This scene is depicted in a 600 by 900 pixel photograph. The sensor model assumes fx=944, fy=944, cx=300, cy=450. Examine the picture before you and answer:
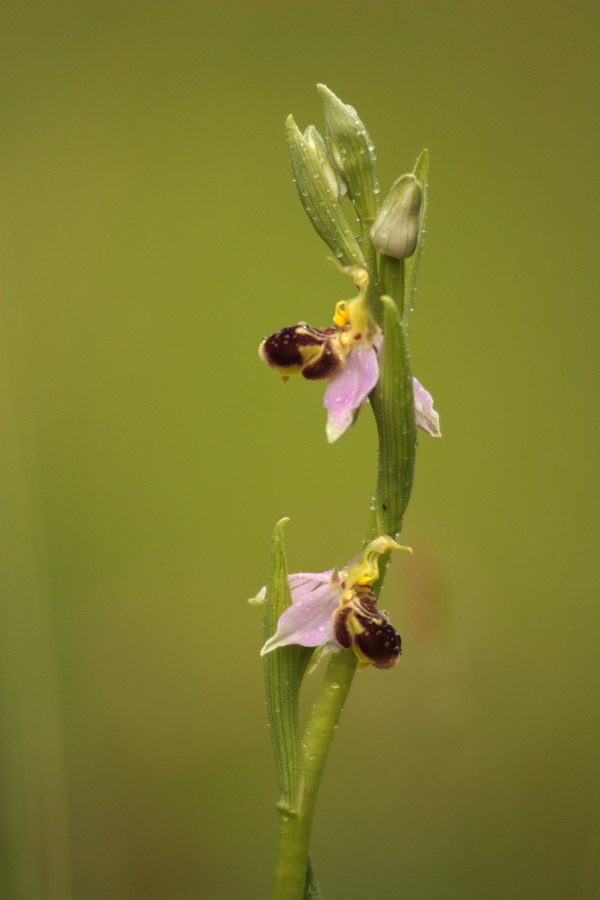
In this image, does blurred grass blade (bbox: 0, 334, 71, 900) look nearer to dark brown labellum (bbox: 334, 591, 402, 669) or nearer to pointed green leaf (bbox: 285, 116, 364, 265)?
dark brown labellum (bbox: 334, 591, 402, 669)

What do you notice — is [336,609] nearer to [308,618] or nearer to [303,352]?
[308,618]

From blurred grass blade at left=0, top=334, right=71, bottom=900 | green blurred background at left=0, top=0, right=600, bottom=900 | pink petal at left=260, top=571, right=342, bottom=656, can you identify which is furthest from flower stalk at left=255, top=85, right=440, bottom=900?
green blurred background at left=0, top=0, right=600, bottom=900

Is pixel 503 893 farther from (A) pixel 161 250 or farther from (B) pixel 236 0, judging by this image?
(B) pixel 236 0

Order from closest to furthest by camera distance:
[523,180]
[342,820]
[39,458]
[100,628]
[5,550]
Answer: [5,550], [342,820], [100,628], [39,458], [523,180]

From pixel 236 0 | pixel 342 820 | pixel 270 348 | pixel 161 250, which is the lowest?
pixel 342 820

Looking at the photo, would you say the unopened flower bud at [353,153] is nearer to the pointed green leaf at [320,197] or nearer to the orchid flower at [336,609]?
the pointed green leaf at [320,197]

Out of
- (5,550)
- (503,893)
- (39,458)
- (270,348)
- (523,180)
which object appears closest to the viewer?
(270,348)

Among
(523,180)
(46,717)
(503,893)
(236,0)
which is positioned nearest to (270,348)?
(46,717)

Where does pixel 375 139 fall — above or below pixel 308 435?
above
